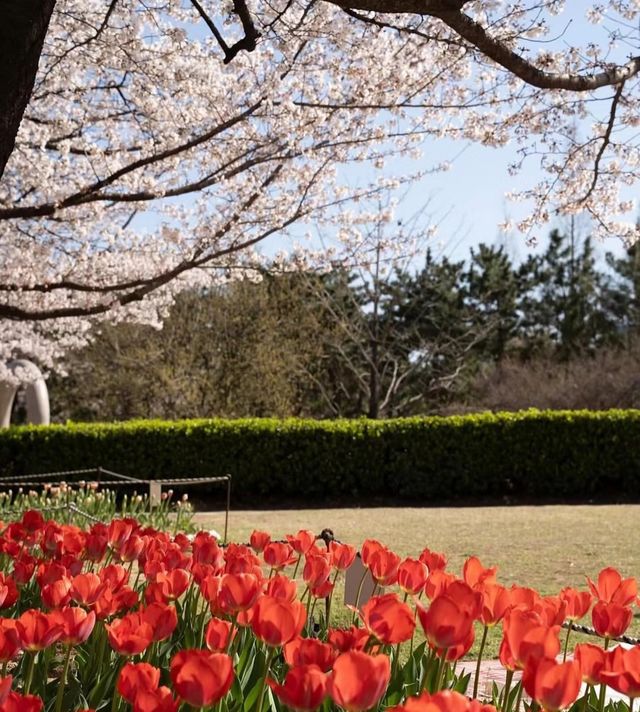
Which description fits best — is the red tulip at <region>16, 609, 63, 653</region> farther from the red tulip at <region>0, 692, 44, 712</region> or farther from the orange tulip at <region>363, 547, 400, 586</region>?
the orange tulip at <region>363, 547, 400, 586</region>

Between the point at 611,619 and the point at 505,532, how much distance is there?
8.30 metres

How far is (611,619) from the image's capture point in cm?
177

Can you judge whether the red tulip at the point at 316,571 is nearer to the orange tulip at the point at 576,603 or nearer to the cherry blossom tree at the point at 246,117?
the orange tulip at the point at 576,603

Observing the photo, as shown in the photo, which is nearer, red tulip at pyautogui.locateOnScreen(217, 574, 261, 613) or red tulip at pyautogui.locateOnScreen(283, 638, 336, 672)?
red tulip at pyautogui.locateOnScreen(283, 638, 336, 672)

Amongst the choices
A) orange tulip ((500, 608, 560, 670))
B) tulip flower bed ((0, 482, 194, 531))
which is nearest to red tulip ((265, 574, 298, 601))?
orange tulip ((500, 608, 560, 670))

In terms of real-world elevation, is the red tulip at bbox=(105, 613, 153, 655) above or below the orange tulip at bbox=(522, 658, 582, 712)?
below

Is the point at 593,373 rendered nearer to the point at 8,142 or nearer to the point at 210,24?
the point at 210,24

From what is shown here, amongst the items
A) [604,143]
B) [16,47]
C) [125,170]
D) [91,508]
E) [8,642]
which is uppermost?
[604,143]

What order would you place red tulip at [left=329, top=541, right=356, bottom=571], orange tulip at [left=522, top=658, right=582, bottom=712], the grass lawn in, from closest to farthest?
orange tulip at [left=522, top=658, right=582, bottom=712], red tulip at [left=329, top=541, right=356, bottom=571], the grass lawn

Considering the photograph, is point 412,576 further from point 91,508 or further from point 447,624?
point 91,508

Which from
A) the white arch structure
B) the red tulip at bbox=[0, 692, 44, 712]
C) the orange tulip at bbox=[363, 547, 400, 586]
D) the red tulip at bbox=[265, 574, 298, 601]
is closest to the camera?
the red tulip at bbox=[0, 692, 44, 712]

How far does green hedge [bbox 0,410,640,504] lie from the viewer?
13656mm

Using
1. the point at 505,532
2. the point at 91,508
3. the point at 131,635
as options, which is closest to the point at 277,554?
the point at 131,635

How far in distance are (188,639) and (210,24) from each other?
344 centimetres
